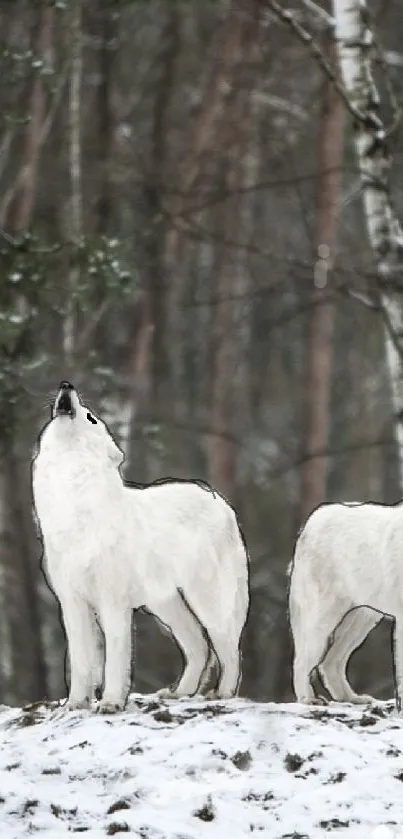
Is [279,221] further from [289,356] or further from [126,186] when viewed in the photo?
[126,186]

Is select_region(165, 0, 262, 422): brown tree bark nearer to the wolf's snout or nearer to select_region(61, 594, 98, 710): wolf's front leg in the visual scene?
the wolf's snout

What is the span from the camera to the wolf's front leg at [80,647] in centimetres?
748

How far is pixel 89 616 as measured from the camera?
7535mm

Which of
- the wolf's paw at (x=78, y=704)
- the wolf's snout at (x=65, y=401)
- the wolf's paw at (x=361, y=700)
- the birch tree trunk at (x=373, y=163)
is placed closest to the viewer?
the wolf's snout at (x=65, y=401)

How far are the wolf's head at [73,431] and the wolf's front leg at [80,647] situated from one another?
2.63ft

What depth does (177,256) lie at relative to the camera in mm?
18125

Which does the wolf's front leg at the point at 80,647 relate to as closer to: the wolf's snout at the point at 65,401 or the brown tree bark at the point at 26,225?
the wolf's snout at the point at 65,401

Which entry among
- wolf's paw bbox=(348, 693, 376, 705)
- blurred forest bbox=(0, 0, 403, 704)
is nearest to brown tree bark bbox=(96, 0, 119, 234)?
blurred forest bbox=(0, 0, 403, 704)

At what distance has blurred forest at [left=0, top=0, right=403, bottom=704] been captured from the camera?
12.1 meters

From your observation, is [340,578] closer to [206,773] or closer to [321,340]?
[206,773]

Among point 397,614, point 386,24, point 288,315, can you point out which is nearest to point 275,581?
point 386,24

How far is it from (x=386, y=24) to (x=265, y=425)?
8.27 meters

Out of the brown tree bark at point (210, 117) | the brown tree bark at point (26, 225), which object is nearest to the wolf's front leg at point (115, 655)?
the brown tree bark at point (26, 225)

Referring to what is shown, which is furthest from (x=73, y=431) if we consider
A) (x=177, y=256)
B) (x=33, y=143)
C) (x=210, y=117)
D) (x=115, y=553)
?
(x=177, y=256)
